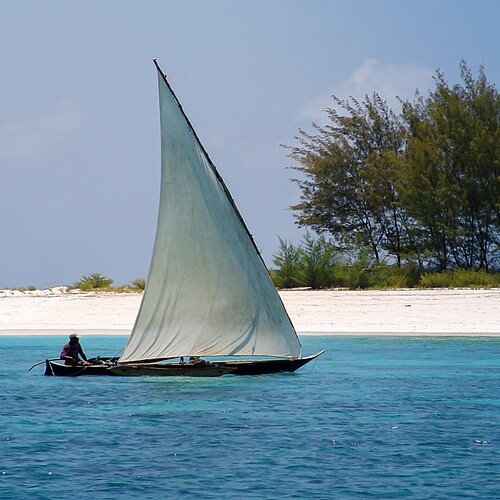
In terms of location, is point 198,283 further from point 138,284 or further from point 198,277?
point 138,284

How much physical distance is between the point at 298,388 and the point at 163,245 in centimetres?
381

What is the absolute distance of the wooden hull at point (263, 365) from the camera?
858 inches

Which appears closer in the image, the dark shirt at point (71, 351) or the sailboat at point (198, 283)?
the sailboat at point (198, 283)

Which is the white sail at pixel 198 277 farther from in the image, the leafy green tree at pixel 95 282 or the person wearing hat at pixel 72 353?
the leafy green tree at pixel 95 282

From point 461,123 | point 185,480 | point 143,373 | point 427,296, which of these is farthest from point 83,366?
point 461,123

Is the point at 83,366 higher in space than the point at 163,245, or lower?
lower

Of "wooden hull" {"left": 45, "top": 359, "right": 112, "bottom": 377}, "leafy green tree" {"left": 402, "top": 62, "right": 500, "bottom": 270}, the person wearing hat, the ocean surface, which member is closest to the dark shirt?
the person wearing hat

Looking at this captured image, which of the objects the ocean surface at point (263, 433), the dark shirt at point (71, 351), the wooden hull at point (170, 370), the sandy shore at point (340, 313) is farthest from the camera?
the sandy shore at point (340, 313)

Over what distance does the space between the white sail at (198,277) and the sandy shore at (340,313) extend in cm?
1003

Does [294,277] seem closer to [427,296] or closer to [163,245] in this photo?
[427,296]

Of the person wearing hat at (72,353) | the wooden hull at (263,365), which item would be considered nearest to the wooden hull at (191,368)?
the wooden hull at (263,365)

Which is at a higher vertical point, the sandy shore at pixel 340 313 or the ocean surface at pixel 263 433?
the sandy shore at pixel 340 313

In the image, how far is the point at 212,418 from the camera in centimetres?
1803

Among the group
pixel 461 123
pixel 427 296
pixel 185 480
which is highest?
pixel 461 123
